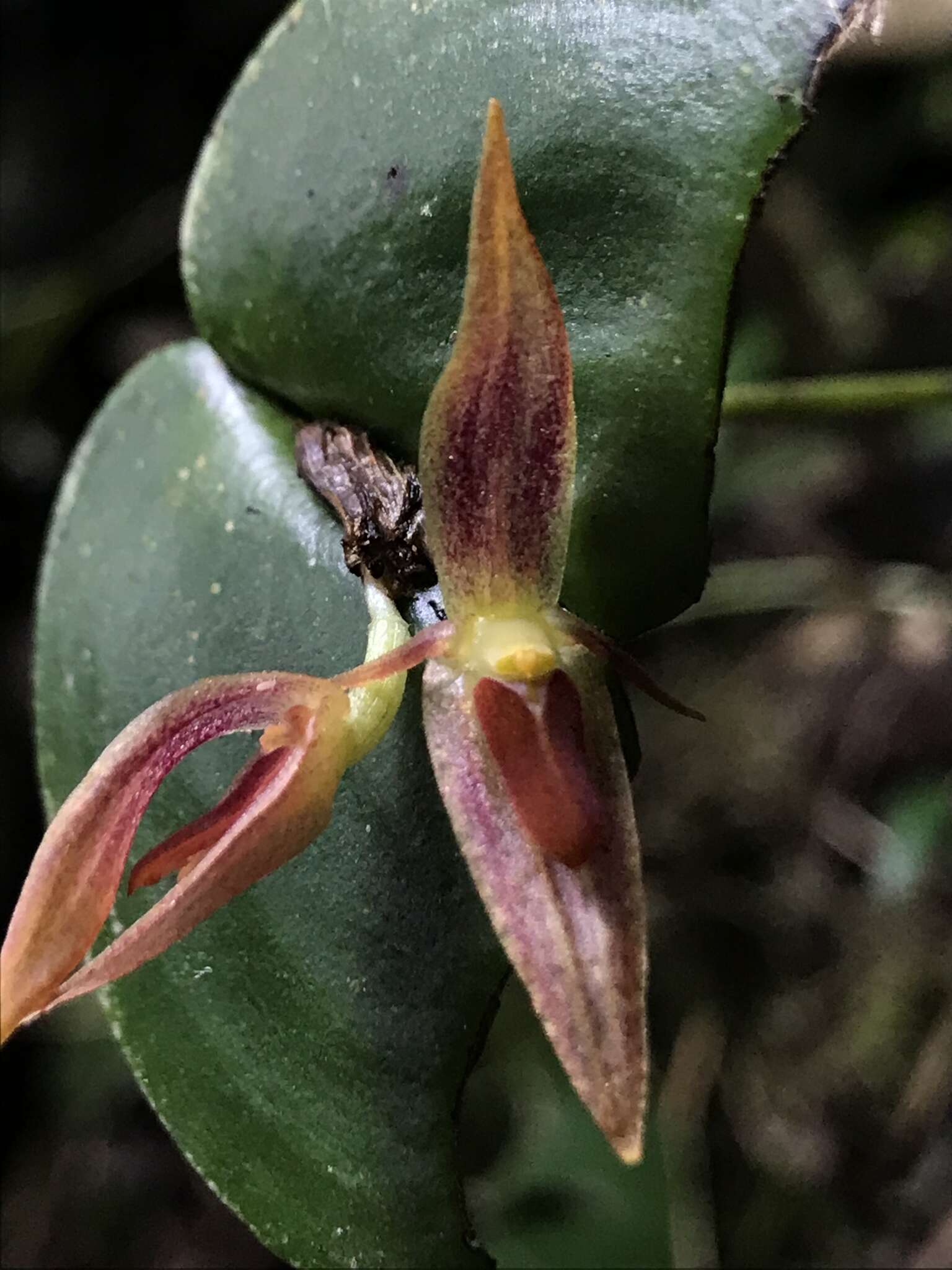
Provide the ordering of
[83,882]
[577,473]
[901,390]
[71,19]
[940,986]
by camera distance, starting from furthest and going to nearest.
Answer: [71,19] < [940,986] < [901,390] < [577,473] < [83,882]

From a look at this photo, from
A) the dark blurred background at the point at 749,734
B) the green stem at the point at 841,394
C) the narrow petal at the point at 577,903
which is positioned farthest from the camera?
the dark blurred background at the point at 749,734

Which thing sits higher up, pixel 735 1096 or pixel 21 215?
pixel 21 215

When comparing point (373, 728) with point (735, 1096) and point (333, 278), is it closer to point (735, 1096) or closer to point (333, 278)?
point (333, 278)

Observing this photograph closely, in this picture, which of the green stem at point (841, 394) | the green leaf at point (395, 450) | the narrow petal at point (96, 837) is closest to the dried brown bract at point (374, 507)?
the green leaf at point (395, 450)

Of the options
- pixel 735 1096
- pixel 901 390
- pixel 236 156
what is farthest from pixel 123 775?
pixel 735 1096

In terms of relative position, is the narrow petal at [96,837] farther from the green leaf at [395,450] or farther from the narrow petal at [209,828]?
the green leaf at [395,450]

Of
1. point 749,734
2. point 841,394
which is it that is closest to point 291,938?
point 841,394
